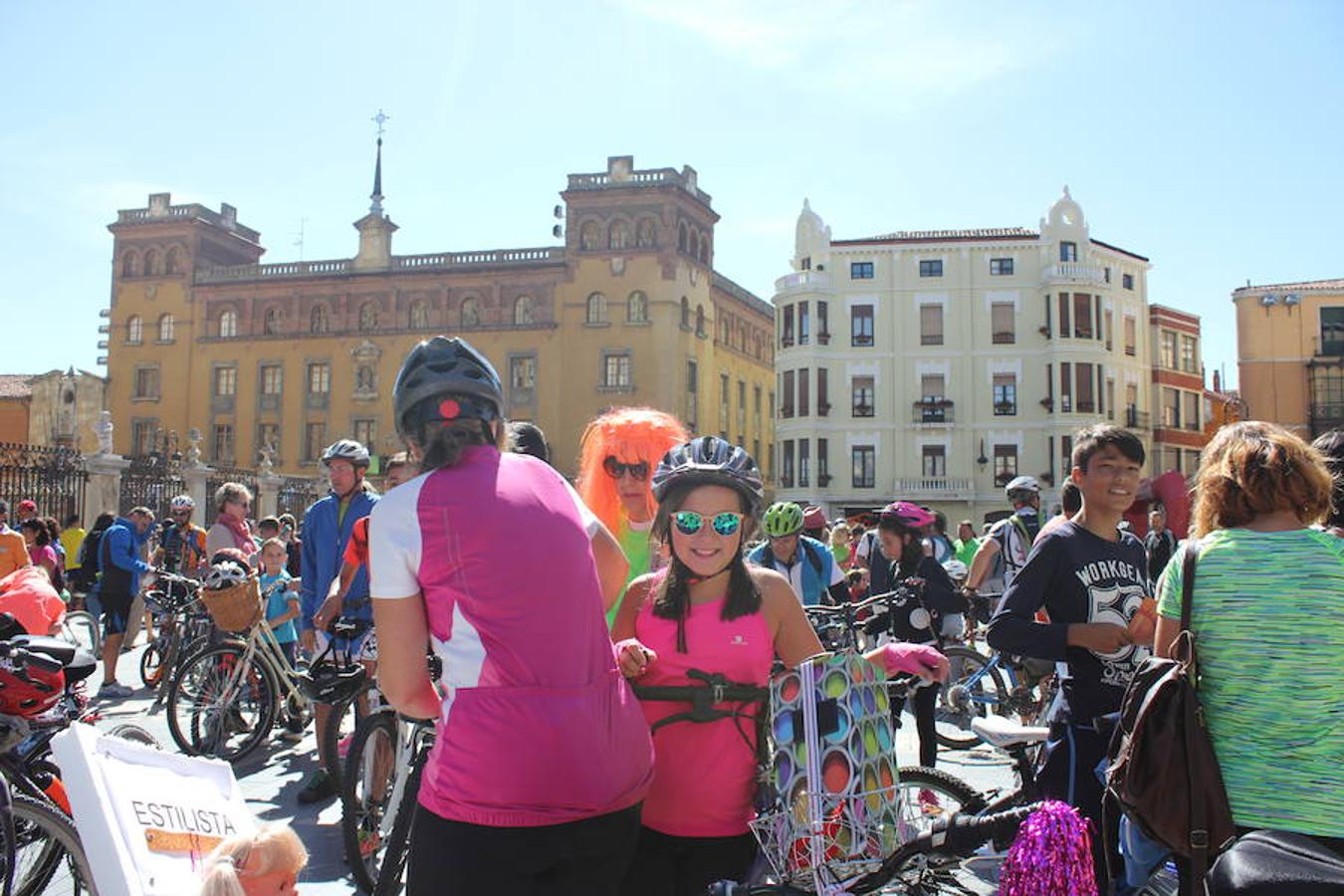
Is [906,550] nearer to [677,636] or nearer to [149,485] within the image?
[677,636]

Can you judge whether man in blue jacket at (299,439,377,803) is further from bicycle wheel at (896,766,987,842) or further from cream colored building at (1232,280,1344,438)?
cream colored building at (1232,280,1344,438)

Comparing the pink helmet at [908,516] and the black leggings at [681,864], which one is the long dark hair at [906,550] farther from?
the black leggings at [681,864]

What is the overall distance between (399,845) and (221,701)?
168 inches

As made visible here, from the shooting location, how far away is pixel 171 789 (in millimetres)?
3250

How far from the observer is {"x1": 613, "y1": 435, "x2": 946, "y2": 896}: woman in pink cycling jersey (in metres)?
3.04

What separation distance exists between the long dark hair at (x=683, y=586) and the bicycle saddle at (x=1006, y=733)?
1.11 metres

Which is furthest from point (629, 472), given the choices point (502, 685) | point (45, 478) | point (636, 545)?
A: point (45, 478)

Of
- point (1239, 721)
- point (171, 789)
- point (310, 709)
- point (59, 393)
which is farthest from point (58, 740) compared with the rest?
point (59, 393)

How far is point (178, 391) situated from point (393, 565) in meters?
58.9

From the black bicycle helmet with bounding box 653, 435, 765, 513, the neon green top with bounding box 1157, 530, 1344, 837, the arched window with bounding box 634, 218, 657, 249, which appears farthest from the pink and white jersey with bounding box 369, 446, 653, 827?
the arched window with bounding box 634, 218, 657, 249

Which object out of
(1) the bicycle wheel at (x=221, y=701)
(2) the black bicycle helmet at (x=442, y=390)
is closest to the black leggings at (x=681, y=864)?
(2) the black bicycle helmet at (x=442, y=390)

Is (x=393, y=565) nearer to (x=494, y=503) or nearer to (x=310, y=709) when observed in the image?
(x=494, y=503)

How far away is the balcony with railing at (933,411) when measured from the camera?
46.9 metres

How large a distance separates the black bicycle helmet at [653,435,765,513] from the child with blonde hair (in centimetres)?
139
